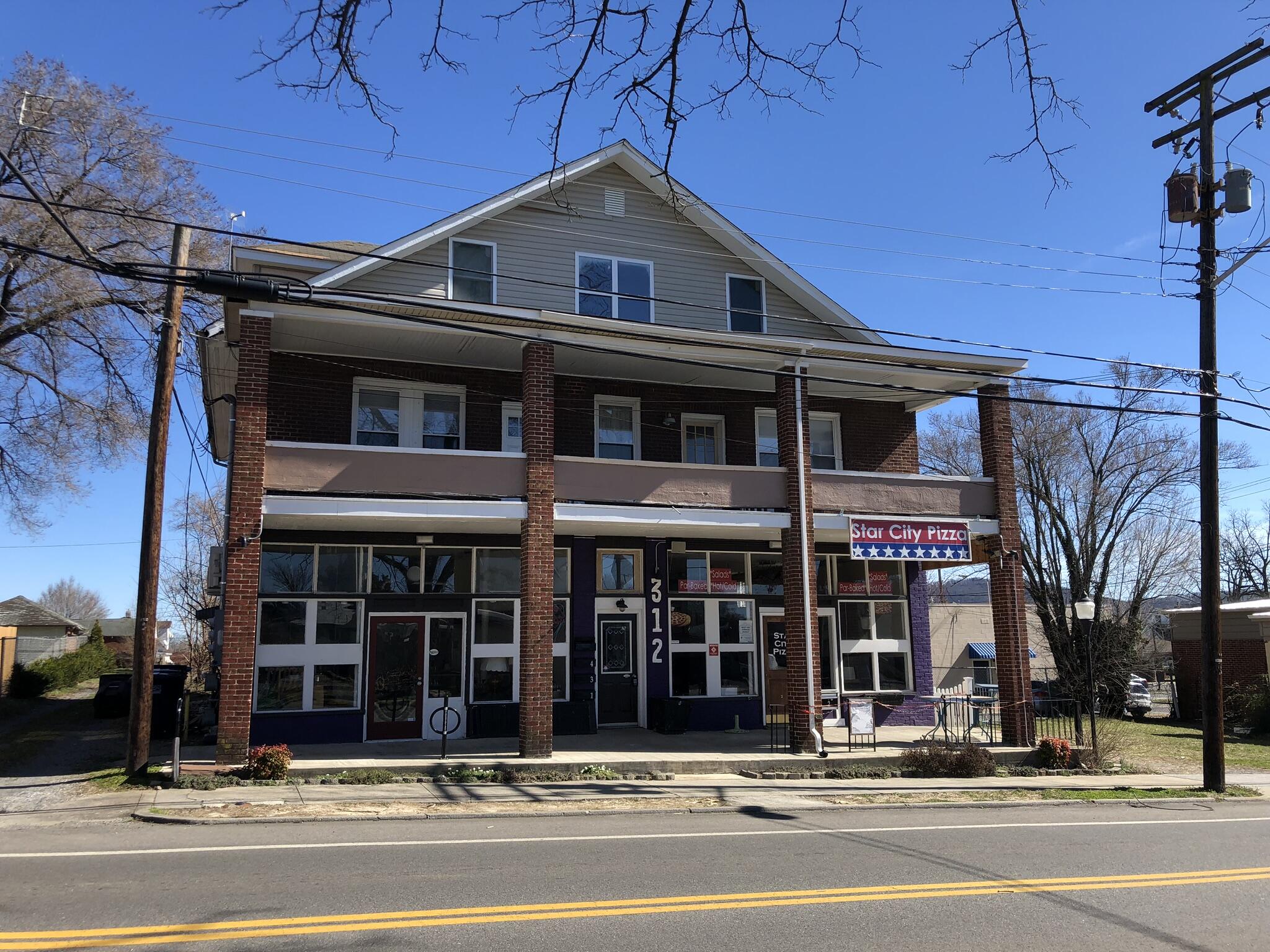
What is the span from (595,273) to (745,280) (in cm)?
328

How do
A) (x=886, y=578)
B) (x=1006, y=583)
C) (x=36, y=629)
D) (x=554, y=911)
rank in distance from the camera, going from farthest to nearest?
(x=36, y=629) < (x=886, y=578) < (x=1006, y=583) < (x=554, y=911)

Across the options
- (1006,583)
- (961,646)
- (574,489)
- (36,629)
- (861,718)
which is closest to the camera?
(574,489)

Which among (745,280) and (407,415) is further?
(745,280)

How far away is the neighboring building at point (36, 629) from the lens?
4347 centimetres

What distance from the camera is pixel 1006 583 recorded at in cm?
1816

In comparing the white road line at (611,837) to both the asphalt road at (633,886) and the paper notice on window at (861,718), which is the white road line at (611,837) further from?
the paper notice on window at (861,718)

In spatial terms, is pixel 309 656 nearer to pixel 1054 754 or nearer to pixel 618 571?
pixel 618 571

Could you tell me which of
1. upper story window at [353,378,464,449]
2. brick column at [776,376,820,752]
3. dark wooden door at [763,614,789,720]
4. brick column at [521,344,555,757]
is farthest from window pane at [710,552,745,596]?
upper story window at [353,378,464,449]

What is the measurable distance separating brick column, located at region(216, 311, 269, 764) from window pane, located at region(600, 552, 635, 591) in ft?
23.0

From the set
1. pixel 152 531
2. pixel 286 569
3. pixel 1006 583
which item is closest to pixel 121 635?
pixel 286 569

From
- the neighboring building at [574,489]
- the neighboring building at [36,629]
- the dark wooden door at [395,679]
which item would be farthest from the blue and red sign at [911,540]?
the neighboring building at [36,629]

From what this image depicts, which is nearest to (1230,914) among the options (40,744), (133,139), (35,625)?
(40,744)

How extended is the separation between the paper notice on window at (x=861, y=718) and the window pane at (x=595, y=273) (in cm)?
921

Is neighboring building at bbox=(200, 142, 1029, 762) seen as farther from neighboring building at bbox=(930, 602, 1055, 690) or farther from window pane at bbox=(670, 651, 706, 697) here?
neighboring building at bbox=(930, 602, 1055, 690)
